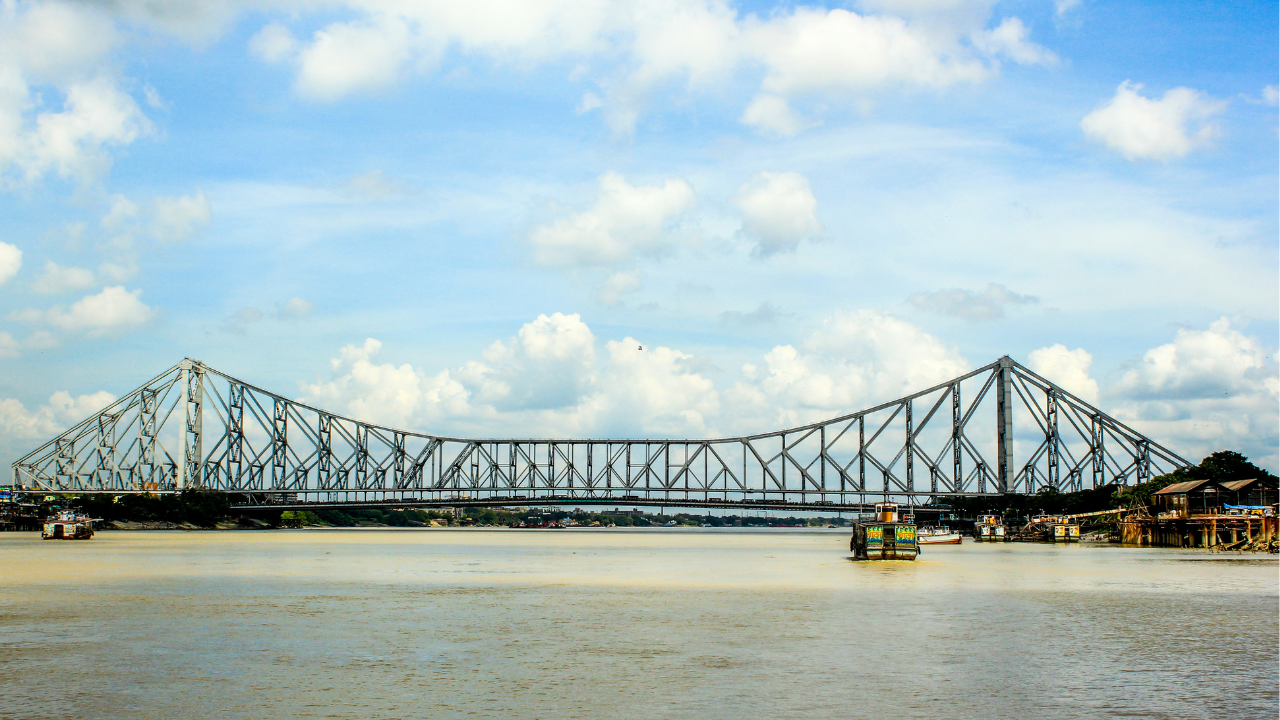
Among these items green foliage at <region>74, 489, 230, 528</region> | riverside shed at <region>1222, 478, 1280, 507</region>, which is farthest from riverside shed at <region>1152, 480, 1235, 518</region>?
green foliage at <region>74, 489, 230, 528</region>

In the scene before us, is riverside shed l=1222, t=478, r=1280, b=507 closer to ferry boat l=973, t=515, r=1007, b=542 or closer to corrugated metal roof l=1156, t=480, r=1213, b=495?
corrugated metal roof l=1156, t=480, r=1213, b=495

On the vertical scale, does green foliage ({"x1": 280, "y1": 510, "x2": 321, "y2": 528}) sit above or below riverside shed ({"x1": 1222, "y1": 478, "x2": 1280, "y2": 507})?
below

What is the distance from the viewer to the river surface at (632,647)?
18.0 metres

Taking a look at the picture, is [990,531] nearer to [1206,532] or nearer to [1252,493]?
[1252,493]

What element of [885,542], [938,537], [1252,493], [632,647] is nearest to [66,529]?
[885,542]

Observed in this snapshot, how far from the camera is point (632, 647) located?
2433 cm

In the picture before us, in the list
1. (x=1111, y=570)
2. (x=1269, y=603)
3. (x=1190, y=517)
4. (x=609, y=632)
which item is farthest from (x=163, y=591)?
(x=1190, y=517)

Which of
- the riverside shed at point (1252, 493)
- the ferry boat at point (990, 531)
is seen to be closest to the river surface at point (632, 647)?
the riverside shed at point (1252, 493)

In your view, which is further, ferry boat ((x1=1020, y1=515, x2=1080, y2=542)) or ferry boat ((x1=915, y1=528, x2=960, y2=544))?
ferry boat ((x1=1020, y1=515, x2=1080, y2=542))

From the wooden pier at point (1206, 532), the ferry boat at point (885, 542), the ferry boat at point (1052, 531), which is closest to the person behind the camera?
the ferry boat at point (885, 542)

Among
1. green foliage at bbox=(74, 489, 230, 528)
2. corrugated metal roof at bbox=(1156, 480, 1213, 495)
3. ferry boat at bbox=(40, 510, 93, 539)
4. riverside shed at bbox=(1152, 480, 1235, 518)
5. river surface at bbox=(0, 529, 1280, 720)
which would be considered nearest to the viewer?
river surface at bbox=(0, 529, 1280, 720)

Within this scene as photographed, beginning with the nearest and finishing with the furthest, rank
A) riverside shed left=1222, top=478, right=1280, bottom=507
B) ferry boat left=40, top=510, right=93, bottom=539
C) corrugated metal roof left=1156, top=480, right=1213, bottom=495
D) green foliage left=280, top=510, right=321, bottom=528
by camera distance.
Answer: riverside shed left=1222, top=478, right=1280, bottom=507, ferry boat left=40, top=510, right=93, bottom=539, corrugated metal roof left=1156, top=480, right=1213, bottom=495, green foliage left=280, top=510, right=321, bottom=528

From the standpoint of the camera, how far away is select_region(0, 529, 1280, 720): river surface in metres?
18.0

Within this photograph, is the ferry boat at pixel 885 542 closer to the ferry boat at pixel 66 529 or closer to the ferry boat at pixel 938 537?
the ferry boat at pixel 938 537
